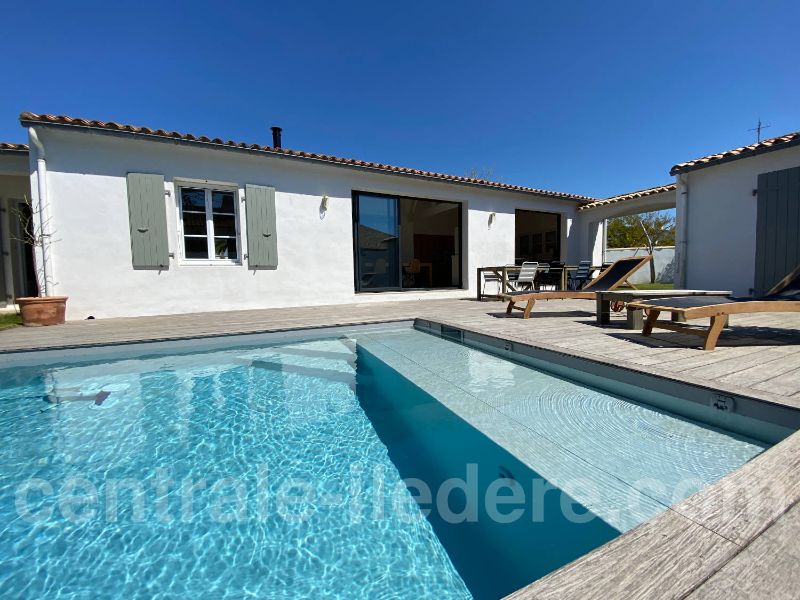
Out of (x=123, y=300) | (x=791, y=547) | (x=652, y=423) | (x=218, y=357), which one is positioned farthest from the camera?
(x=123, y=300)

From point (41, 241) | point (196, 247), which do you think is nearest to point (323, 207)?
point (196, 247)

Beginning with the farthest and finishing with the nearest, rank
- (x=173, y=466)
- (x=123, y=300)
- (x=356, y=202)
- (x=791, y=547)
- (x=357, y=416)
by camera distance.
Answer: (x=356, y=202)
(x=123, y=300)
(x=357, y=416)
(x=173, y=466)
(x=791, y=547)

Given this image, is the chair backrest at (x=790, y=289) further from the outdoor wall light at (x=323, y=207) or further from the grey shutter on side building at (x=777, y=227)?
the outdoor wall light at (x=323, y=207)

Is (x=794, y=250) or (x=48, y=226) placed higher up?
(x=48, y=226)

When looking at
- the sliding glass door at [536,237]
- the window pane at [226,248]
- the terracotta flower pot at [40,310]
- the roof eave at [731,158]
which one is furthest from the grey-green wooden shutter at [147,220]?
the sliding glass door at [536,237]

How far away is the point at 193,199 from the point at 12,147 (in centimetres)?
291

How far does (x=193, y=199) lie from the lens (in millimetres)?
6809

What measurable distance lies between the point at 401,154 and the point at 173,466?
58.5 feet

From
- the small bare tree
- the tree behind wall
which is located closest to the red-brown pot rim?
the small bare tree

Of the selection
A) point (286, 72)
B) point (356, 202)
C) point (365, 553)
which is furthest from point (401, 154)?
point (365, 553)

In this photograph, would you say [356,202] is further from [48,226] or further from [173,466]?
[173,466]

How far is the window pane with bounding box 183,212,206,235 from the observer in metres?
6.78

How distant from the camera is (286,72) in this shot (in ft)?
33.2

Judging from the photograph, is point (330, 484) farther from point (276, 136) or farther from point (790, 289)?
point (276, 136)
